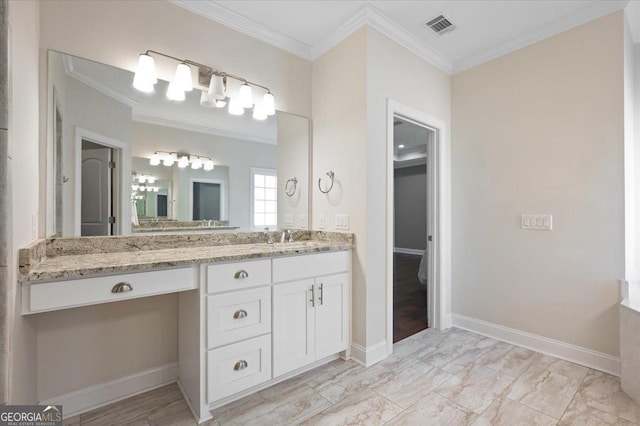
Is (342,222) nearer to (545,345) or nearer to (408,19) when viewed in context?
(408,19)

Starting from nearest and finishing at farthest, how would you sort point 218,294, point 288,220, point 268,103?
1. point 218,294
2. point 268,103
3. point 288,220

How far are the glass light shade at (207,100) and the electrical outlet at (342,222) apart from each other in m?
1.31

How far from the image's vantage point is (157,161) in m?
2.08

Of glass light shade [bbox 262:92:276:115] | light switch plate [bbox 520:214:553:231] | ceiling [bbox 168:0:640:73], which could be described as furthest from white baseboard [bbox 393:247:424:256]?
glass light shade [bbox 262:92:276:115]

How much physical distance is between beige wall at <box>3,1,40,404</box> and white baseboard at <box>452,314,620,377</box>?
3212 mm

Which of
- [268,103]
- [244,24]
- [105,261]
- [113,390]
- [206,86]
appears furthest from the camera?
[268,103]

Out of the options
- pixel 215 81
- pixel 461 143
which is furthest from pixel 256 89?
pixel 461 143

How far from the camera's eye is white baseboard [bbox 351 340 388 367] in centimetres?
221

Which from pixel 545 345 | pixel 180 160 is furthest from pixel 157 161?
pixel 545 345

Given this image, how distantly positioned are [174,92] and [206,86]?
25 centimetres

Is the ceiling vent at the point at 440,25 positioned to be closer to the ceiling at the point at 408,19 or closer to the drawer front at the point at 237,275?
the ceiling at the point at 408,19

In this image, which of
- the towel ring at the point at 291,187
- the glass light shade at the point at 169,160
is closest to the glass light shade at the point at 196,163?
the glass light shade at the point at 169,160

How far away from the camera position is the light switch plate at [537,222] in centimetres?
238

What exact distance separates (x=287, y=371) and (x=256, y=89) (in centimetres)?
216
